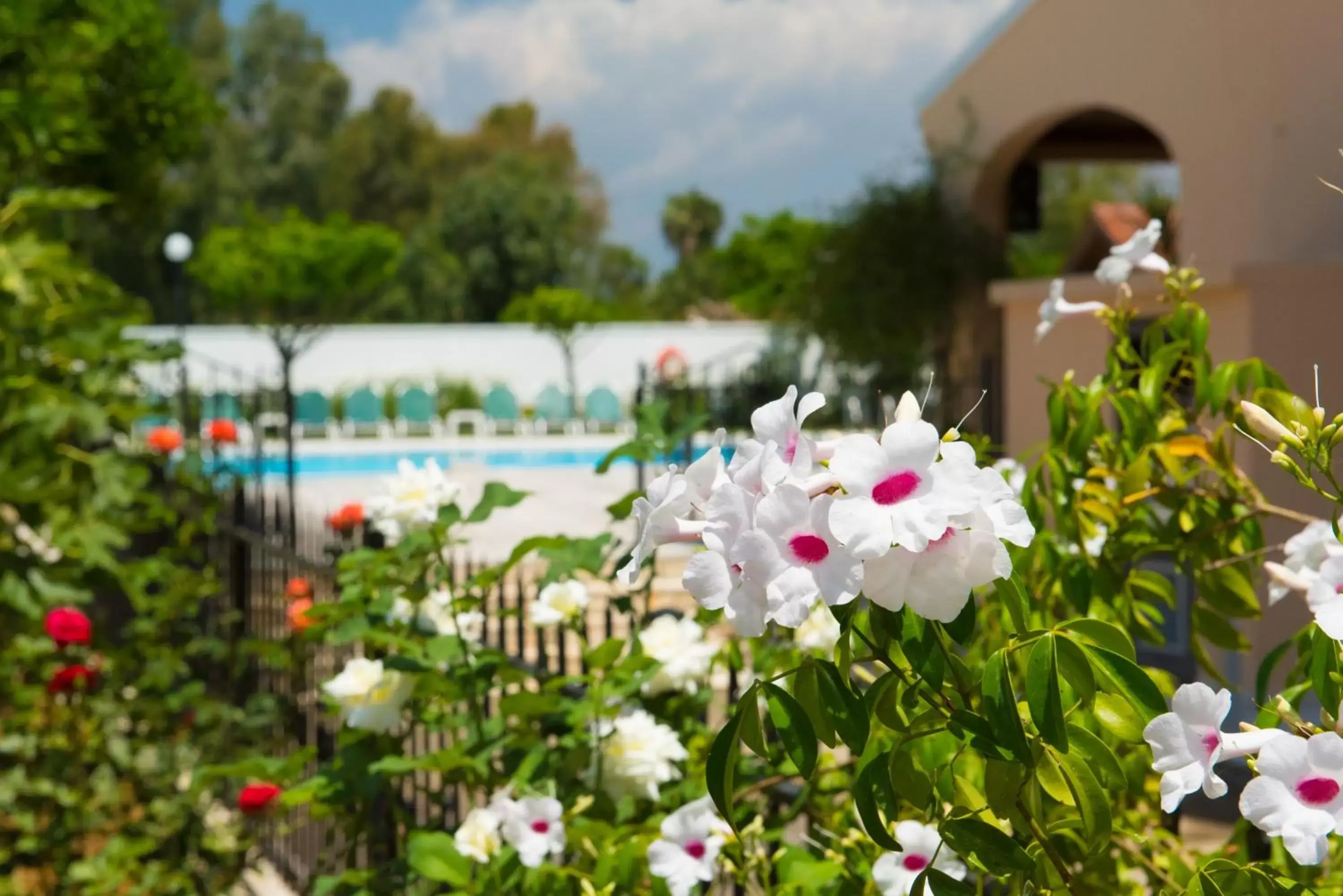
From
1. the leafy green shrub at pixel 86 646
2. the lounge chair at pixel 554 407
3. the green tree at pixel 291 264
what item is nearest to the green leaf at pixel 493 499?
the leafy green shrub at pixel 86 646

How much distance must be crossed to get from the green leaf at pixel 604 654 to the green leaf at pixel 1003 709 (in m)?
0.91

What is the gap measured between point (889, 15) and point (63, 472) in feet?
387

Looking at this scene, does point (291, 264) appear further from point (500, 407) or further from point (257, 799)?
point (257, 799)

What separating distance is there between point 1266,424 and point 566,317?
2004cm

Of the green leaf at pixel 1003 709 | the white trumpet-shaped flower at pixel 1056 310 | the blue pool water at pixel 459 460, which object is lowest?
the blue pool water at pixel 459 460

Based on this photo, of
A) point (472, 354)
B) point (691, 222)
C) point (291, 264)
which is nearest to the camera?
point (472, 354)

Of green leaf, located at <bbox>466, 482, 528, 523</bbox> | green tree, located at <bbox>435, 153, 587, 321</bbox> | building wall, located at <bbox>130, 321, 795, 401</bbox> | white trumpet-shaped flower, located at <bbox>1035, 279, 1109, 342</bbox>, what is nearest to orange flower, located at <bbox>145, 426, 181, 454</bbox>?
green leaf, located at <bbox>466, 482, 528, 523</bbox>

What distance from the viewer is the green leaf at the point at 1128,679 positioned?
840 millimetres

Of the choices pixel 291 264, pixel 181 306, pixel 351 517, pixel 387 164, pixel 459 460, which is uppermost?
pixel 387 164

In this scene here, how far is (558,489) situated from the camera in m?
11.8

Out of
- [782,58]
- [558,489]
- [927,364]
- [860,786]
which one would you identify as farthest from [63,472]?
[782,58]

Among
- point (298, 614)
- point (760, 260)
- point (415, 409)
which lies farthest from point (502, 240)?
point (298, 614)

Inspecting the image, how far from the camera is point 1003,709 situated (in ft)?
2.79

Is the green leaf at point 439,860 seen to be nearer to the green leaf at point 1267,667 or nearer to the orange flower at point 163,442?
the green leaf at point 1267,667
